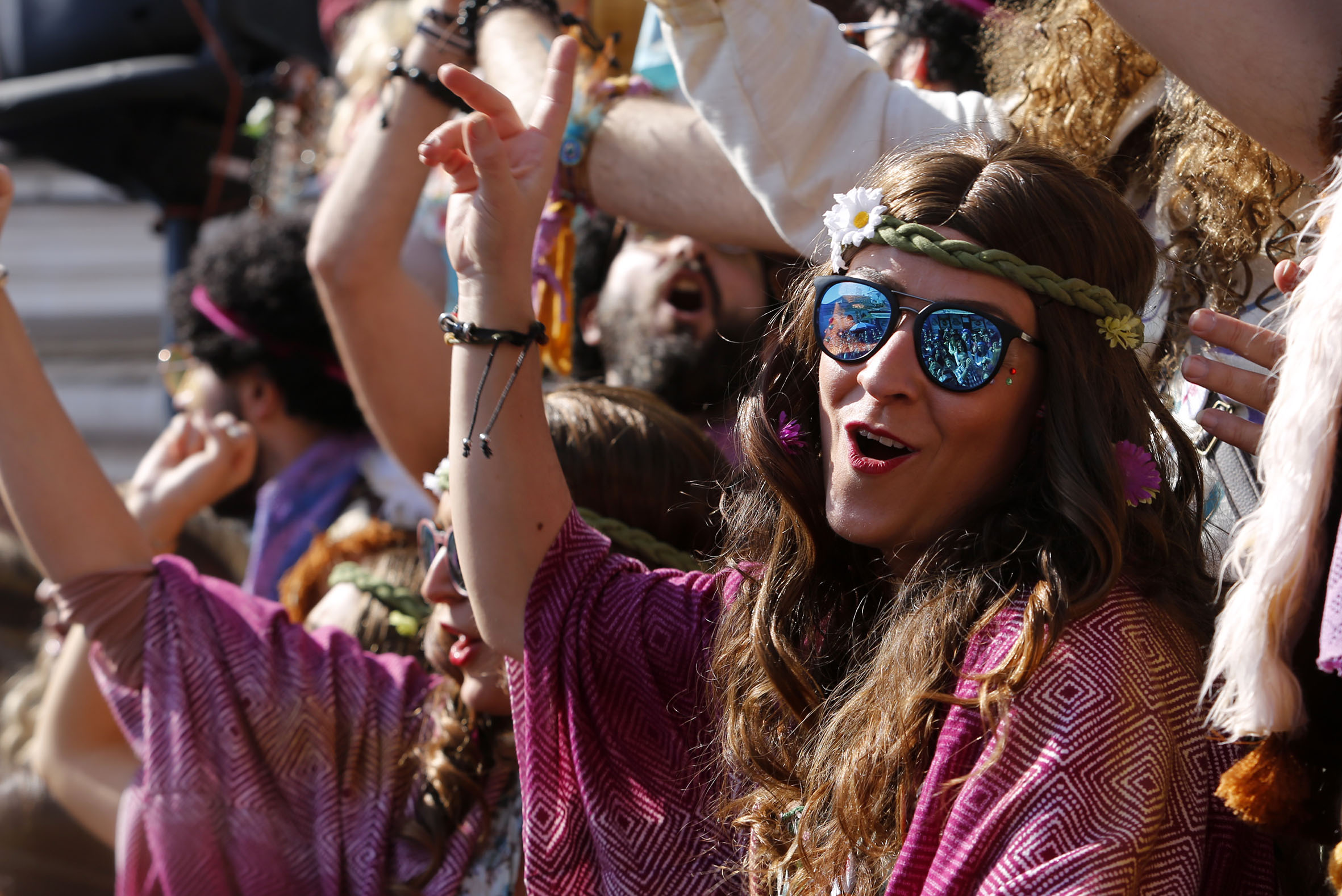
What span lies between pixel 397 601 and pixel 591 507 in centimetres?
61

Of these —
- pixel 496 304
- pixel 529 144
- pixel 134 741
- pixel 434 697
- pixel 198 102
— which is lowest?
pixel 134 741

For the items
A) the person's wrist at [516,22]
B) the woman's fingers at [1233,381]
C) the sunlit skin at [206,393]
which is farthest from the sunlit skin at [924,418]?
the sunlit skin at [206,393]

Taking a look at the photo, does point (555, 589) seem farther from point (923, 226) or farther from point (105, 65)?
point (105, 65)

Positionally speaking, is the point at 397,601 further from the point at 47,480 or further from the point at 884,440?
the point at 884,440

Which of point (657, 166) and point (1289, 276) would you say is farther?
point (657, 166)

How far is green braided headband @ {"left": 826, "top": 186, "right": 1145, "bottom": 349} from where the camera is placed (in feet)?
4.26

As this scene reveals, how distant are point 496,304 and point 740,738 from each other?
0.58 metres

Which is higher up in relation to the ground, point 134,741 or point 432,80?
point 432,80

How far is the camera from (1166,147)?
5.38ft

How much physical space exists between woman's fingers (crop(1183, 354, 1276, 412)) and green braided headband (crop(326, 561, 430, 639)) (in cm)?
151

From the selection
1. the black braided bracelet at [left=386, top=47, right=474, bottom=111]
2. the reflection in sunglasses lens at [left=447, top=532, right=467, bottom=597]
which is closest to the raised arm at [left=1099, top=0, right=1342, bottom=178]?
the reflection in sunglasses lens at [left=447, top=532, right=467, bottom=597]

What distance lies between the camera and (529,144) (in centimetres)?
156

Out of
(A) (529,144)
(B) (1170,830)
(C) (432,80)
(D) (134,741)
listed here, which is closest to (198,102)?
(C) (432,80)

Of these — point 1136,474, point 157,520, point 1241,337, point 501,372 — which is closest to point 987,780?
point 1136,474
